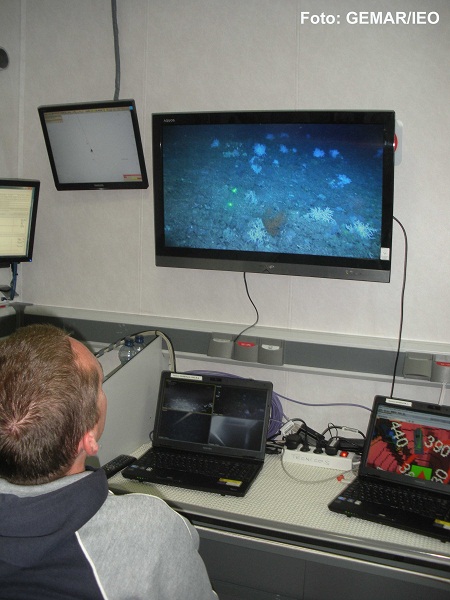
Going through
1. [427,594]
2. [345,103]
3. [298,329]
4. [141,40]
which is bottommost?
[427,594]

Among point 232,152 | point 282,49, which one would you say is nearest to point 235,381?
point 232,152

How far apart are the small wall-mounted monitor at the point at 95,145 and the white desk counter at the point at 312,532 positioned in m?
1.30

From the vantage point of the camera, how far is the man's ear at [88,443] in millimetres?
1073

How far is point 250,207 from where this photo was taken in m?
2.32

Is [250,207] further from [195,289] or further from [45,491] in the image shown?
[45,491]

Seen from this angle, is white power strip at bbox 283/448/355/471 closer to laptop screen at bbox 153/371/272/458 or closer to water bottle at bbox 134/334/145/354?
laptop screen at bbox 153/371/272/458

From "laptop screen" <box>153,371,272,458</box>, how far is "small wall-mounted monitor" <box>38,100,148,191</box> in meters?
0.94

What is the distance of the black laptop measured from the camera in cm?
206

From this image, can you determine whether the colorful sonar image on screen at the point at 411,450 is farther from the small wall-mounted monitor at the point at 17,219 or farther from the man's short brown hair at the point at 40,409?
the small wall-mounted monitor at the point at 17,219

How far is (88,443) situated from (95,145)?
5.95 ft

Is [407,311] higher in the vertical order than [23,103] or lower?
lower

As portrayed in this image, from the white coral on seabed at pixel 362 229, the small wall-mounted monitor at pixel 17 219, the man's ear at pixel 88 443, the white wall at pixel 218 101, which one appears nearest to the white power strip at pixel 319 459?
the white wall at pixel 218 101

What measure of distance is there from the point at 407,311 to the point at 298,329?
44 centimetres

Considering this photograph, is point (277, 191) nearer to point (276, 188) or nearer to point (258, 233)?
point (276, 188)
